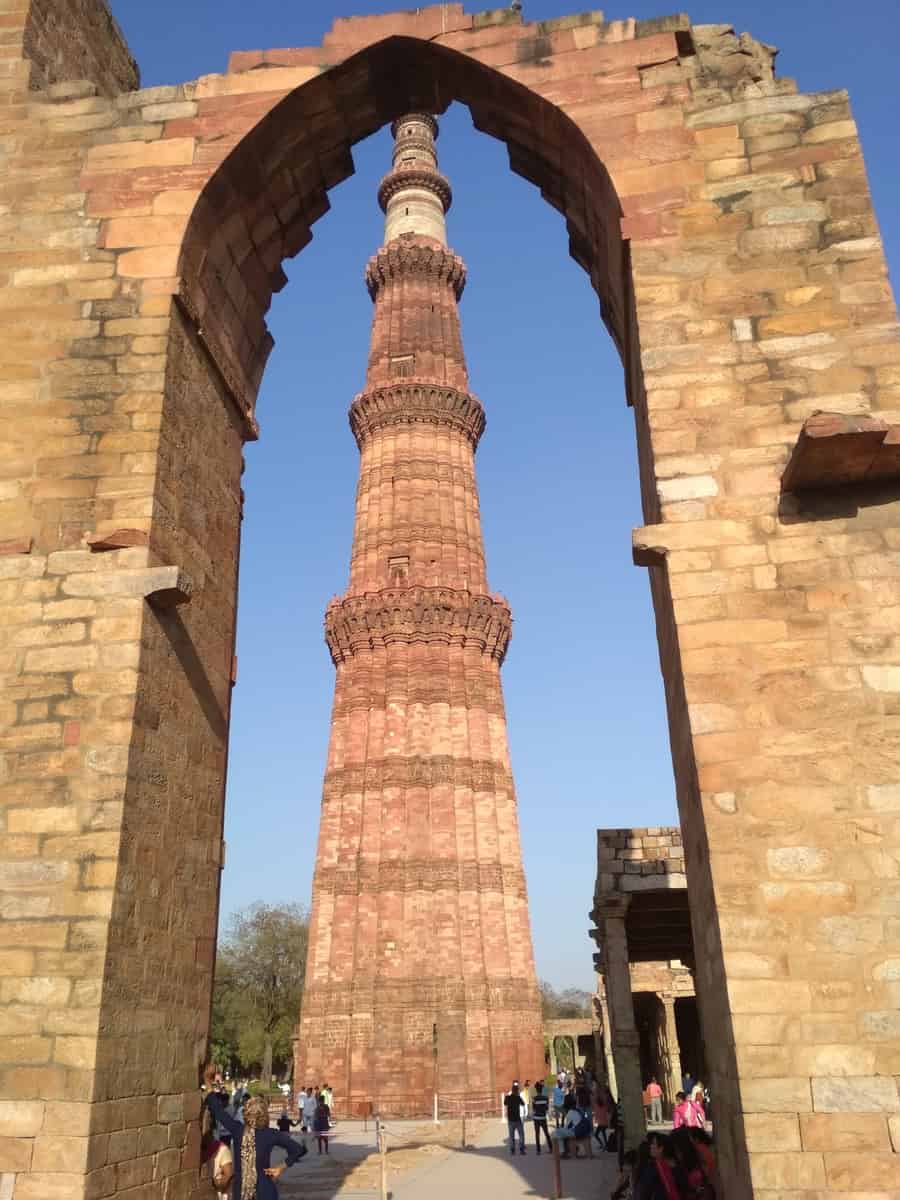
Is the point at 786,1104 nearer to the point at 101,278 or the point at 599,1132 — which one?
the point at 101,278

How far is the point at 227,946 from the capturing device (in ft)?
147

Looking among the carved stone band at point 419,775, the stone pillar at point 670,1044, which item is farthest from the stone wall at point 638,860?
the stone pillar at point 670,1044

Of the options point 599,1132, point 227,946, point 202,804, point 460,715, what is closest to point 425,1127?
point 599,1132

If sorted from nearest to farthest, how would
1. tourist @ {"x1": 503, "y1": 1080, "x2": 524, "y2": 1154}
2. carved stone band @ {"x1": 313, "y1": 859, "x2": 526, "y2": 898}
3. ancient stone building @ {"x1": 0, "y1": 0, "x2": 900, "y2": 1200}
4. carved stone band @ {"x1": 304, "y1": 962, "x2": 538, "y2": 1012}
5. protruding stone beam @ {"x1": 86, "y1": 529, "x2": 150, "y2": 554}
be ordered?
ancient stone building @ {"x1": 0, "y1": 0, "x2": 900, "y2": 1200}, protruding stone beam @ {"x1": 86, "y1": 529, "x2": 150, "y2": 554}, tourist @ {"x1": 503, "y1": 1080, "x2": 524, "y2": 1154}, carved stone band @ {"x1": 304, "y1": 962, "x2": 538, "y2": 1012}, carved stone band @ {"x1": 313, "y1": 859, "x2": 526, "y2": 898}

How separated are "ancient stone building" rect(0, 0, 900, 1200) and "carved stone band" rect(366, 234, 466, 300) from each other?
21.1 m

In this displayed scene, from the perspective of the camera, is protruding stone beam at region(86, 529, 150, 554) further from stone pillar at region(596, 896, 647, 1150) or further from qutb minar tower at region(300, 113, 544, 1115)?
qutb minar tower at region(300, 113, 544, 1115)

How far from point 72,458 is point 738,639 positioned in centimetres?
372

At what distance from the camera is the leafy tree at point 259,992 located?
40875mm

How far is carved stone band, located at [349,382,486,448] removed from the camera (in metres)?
25.6

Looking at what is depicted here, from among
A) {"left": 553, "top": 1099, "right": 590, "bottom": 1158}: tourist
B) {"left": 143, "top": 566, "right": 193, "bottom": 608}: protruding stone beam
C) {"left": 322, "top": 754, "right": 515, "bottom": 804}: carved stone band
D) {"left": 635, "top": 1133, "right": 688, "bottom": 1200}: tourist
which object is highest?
{"left": 322, "top": 754, "right": 515, "bottom": 804}: carved stone band

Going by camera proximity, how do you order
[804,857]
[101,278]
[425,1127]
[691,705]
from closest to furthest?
1. [804,857]
2. [691,705]
3. [101,278]
4. [425,1127]

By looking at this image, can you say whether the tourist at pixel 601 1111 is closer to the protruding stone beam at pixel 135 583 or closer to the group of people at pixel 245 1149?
the group of people at pixel 245 1149

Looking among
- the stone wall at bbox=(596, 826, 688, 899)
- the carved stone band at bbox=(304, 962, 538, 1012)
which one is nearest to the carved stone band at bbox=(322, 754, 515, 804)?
the carved stone band at bbox=(304, 962, 538, 1012)

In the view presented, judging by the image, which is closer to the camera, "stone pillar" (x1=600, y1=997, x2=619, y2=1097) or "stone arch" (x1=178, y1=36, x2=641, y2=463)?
"stone arch" (x1=178, y1=36, x2=641, y2=463)
